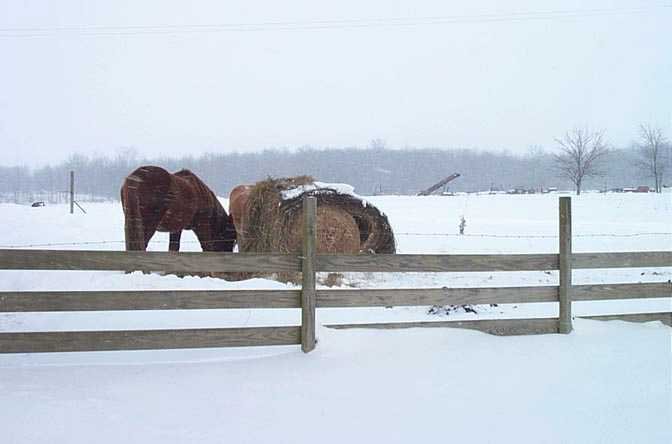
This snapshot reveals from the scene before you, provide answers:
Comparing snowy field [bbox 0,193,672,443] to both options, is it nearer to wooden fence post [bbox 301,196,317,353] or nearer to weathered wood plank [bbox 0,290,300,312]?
wooden fence post [bbox 301,196,317,353]

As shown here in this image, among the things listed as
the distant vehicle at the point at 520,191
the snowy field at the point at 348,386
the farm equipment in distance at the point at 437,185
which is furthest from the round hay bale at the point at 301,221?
the distant vehicle at the point at 520,191

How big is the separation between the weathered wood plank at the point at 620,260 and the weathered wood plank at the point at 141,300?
2855 millimetres

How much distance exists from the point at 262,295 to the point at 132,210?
5224 millimetres

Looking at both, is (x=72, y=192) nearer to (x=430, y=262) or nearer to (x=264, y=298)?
(x=264, y=298)

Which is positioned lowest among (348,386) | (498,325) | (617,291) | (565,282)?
(348,386)

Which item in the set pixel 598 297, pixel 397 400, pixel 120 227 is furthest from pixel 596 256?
pixel 120 227

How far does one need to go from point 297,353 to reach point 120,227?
10028 millimetres

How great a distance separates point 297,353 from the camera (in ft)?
14.8

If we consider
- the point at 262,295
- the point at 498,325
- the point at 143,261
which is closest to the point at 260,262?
the point at 262,295

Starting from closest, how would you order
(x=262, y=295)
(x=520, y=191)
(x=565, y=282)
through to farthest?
(x=262, y=295) → (x=565, y=282) → (x=520, y=191)

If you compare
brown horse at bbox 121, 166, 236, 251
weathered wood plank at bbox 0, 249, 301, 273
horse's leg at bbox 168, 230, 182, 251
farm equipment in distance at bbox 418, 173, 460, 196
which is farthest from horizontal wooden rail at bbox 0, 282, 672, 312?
farm equipment in distance at bbox 418, 173, 460, 196

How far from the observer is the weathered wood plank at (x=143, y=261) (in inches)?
164

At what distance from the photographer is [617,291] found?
Result: 18.2ft

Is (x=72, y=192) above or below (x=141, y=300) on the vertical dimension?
above
